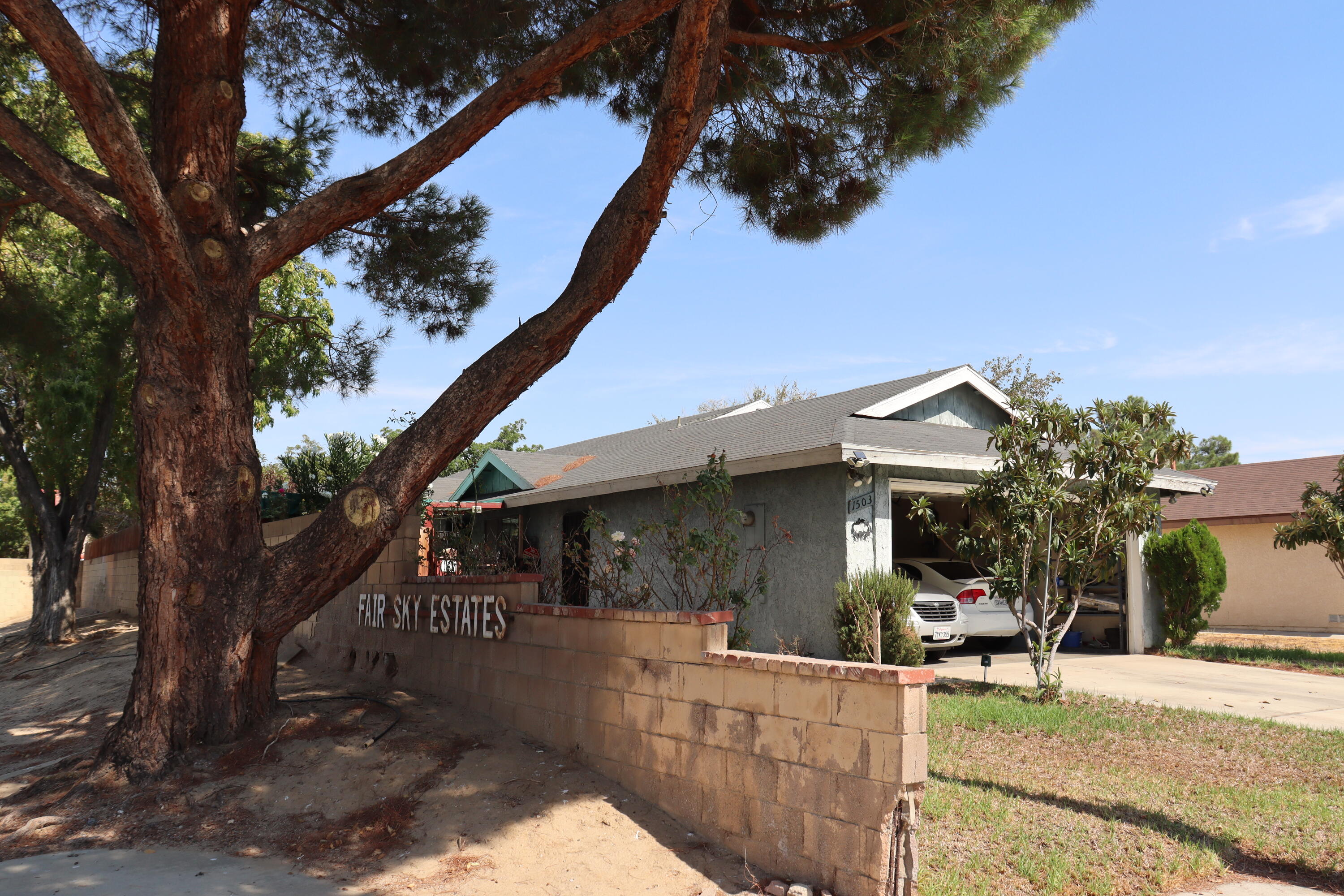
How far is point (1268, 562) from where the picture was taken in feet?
72.5

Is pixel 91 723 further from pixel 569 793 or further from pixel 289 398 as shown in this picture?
pixel 289 398

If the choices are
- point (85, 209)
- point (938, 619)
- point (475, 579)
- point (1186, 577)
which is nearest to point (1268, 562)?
point (1186, 577)

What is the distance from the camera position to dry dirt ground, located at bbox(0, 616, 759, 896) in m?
5.14

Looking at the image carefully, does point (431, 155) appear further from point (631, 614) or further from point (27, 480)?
point (27, 480)

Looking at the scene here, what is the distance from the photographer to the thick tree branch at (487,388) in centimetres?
681

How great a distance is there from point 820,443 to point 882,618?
92.1 inches

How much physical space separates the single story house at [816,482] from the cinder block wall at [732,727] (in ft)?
14.3

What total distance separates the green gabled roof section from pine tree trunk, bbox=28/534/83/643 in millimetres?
7801

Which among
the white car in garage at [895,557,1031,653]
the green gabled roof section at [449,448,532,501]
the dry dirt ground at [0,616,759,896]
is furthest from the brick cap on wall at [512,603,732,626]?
the green gabled roof section at [449,448,532,501]

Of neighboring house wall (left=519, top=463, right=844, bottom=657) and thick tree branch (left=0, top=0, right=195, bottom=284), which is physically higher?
thick tree branch (left=0, top=0, right=195, bottom=284)

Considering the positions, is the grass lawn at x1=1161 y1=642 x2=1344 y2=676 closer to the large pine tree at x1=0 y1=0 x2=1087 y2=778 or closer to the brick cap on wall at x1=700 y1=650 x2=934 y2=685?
the large pine tree at x1=0 y1=0 x2=1087 y2=778

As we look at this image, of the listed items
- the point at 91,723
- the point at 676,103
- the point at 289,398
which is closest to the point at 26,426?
the point at 289,398

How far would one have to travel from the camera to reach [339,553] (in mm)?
6820

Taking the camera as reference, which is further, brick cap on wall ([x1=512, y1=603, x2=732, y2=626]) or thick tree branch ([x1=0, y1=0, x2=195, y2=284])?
thick tree branch ([x1=0, y1=0, x2=195, y2=284])
